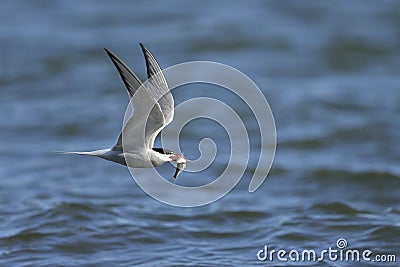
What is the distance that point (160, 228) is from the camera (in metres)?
7.92

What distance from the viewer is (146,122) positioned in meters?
5.55

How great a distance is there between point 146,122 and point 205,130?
6310mm

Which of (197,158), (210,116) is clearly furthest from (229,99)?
(197,158)

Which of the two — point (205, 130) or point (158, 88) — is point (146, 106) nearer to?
point (158, 88)

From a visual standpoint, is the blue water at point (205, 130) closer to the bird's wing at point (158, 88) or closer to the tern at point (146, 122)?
the tern at point (146, 122)

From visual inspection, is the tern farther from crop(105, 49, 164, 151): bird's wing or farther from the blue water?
the blue water

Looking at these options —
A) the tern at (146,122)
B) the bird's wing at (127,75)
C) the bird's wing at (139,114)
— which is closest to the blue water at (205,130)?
the tern at (146,122)

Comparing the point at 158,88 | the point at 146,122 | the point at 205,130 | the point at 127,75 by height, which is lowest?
the point at 146,122

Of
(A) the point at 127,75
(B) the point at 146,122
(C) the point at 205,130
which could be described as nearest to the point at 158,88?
(B) the point at 146,122

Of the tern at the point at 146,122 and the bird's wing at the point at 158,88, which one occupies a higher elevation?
the bird's wing at the point at 158,88

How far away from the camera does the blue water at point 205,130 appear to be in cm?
759

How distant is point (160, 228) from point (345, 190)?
94.5 inches

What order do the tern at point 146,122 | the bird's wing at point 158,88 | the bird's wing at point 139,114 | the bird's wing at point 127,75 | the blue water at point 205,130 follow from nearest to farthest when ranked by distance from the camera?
the bird's wing at point 127,75
the bird's wing at point 139,114
the tern at point 146,122
the bird's wing at point 158,88
the blue water at point 205,130

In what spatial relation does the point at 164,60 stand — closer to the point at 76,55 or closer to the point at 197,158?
the point at 76,55
